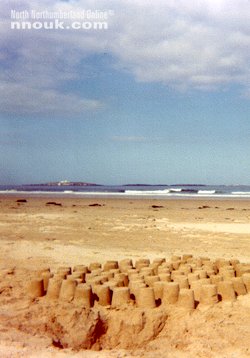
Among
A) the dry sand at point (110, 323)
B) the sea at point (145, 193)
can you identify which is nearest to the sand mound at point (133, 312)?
the dry sand at point (110, 323)

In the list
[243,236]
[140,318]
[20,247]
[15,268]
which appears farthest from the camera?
[243,236]

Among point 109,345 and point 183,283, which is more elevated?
point 183,283

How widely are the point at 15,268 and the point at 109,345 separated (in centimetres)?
292

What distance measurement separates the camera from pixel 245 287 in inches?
196

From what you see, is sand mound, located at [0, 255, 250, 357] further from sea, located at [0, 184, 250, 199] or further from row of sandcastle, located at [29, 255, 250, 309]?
sea, located at [0, 184, 250, 199]

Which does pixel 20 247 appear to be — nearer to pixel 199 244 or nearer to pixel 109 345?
pixel 199 244

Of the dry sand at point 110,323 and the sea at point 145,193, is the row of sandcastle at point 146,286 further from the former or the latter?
the sea at point 145,193

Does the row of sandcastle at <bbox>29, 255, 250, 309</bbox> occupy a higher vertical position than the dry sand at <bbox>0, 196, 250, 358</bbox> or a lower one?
higher

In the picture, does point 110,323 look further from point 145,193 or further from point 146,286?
point 145,193

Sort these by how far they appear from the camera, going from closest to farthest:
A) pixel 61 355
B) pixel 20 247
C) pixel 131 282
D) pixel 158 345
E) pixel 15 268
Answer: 1. pixel 61 355
2. pixel 158 345
3. pixel 131 282
4. pixel 15 268
5. pixel 20 247

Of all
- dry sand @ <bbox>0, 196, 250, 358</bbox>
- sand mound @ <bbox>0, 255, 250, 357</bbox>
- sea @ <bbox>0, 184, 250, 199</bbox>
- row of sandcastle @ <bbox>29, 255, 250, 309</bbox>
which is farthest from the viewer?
sea @ <bbox>0, 184, 250, 199</bbox>

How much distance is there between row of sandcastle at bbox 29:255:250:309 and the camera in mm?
4543

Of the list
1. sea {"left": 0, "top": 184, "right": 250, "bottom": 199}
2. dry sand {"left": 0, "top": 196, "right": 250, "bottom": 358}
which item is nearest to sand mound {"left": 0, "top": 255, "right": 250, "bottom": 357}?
dry sand {"left": 0, "top": 196, "right": 250, "bottom": 358}

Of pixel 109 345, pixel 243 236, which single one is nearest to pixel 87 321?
pixel 109 345
